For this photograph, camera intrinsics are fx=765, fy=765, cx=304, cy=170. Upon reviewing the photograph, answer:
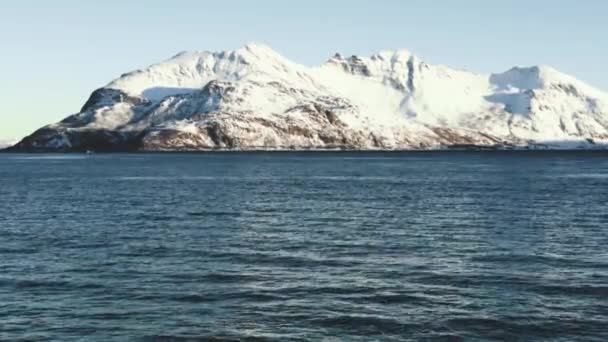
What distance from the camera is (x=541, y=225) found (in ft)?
261

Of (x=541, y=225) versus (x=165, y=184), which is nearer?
(x=541, y=225)

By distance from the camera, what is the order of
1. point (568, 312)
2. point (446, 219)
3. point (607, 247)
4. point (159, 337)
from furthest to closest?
point (446, 219), point (607, 247), point (568, 312), point (159, 337)

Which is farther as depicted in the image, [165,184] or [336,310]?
[165,184]

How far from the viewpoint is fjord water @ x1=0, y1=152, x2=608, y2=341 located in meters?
38.4

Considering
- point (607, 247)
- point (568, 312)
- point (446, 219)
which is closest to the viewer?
point (568, 312)

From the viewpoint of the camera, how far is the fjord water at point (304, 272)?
38.4m

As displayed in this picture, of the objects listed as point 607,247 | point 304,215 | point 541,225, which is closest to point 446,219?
point 541,225

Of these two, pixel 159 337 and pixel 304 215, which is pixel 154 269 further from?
pixel 304 215

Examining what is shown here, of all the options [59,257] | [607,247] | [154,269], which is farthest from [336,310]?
[607,247]

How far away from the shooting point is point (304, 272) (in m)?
52.1

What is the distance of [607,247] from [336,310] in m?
31.3

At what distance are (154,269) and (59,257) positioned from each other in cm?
955

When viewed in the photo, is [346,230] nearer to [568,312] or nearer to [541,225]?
[541,225]

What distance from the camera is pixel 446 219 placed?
8662 centimetres
